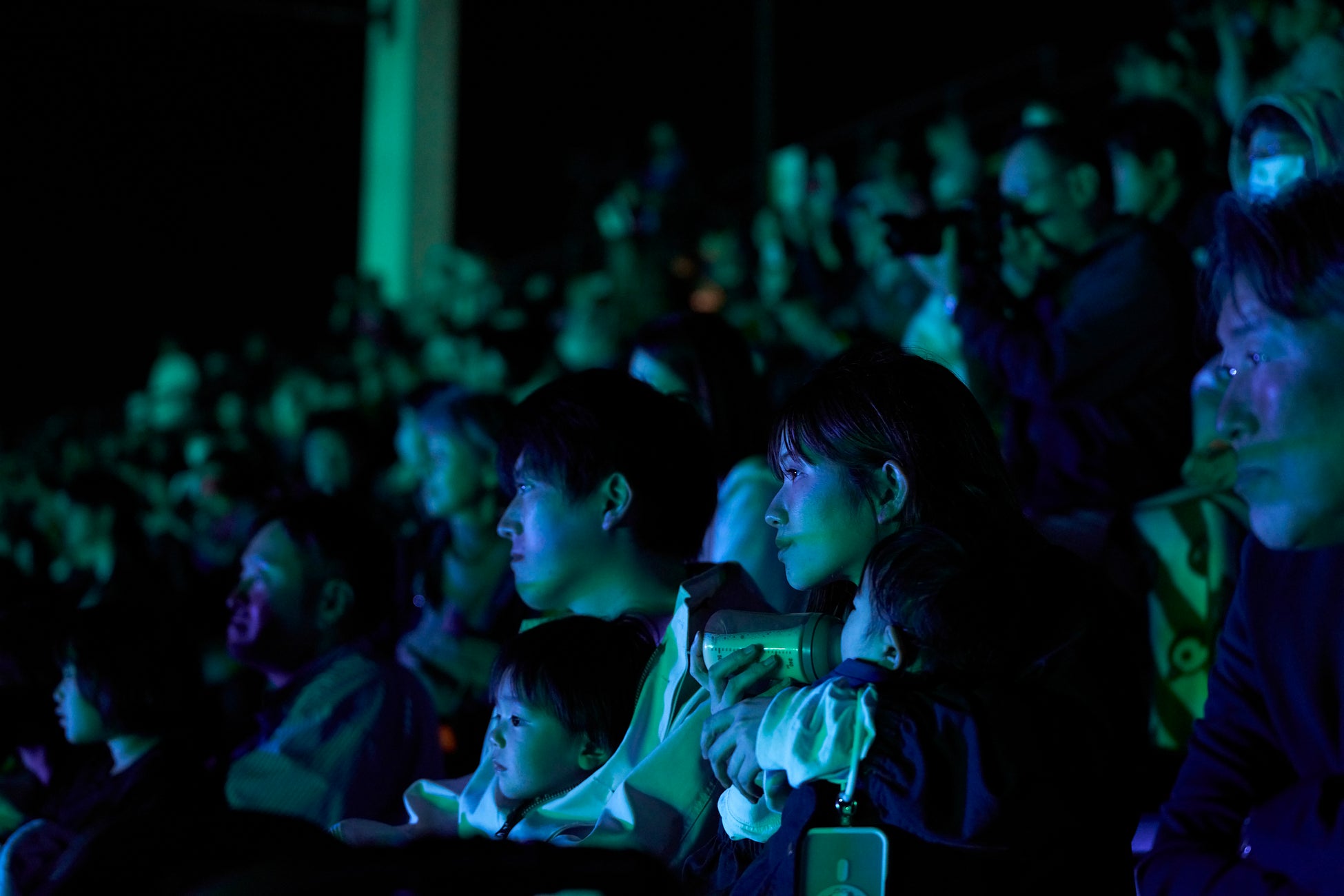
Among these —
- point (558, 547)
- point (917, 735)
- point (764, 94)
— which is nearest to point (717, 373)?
point (558, 547)

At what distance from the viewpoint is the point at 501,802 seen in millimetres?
2328

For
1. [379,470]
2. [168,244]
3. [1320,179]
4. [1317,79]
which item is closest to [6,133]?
[168,244]

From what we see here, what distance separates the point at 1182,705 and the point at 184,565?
4.23 meters

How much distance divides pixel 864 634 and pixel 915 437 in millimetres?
364


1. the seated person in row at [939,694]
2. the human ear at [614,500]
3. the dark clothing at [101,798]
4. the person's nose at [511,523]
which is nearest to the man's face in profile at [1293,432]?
the seated person in row at [939,694]

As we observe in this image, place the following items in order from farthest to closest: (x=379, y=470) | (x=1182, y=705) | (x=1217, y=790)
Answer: (x=379, y=470) < (x=1182, y=705) < (x=1217, y=790)

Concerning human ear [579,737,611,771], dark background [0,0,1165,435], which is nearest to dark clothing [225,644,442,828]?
human ear [579,737,611,771]

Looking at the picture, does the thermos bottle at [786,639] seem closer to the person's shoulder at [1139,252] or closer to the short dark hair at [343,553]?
the short dark hair at [343,553]

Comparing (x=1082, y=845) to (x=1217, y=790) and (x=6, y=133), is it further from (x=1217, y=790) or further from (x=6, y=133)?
(x=6, y=133)

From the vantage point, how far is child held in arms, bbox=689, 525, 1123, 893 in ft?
4.99

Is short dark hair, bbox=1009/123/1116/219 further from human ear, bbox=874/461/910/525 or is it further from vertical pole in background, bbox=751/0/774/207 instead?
vertical pole in background, bbox=751/0/774/207

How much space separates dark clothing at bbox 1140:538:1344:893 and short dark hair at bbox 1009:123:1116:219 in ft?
6.41

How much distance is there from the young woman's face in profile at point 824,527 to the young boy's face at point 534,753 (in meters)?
0.54

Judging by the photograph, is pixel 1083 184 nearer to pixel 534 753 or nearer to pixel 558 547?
pixel 558 547
